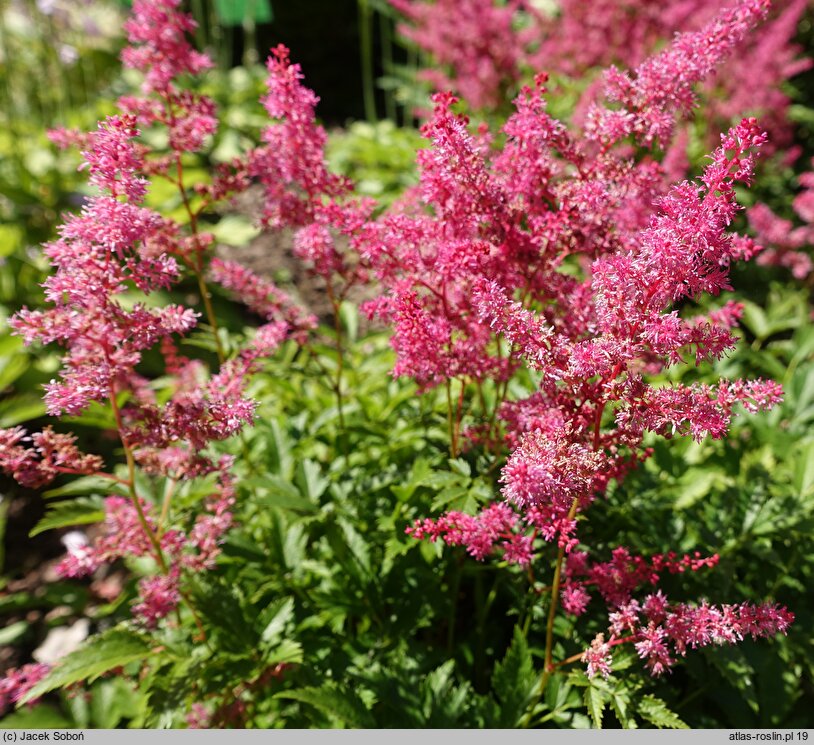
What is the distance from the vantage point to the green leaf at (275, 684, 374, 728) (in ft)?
5.59

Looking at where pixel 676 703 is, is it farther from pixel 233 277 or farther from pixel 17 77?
pixel 17 77

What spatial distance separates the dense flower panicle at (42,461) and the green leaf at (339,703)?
0.78m

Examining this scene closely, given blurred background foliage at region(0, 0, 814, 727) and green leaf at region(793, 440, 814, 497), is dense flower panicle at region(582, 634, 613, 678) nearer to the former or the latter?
blurred background foliage at region(0, 0, 814, 727)

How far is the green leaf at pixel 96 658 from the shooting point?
1670 millimetres

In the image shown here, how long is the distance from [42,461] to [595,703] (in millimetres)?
1441

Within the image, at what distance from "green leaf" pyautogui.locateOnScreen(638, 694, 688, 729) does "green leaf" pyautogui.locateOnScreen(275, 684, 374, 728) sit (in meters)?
0.71

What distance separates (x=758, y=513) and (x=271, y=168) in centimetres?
185

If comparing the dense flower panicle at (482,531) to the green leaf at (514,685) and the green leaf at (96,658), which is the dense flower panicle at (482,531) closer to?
the green leaf at (514,685)

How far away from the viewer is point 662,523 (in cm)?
218

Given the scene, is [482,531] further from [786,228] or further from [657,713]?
[786,228]

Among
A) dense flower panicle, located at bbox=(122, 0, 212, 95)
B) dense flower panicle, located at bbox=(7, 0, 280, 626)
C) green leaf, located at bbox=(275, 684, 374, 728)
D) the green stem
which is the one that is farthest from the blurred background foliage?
the green stem

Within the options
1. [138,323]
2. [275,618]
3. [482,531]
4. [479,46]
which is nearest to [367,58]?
[479,46]

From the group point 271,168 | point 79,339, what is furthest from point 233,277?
point 79,339

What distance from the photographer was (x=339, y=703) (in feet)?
5.70
